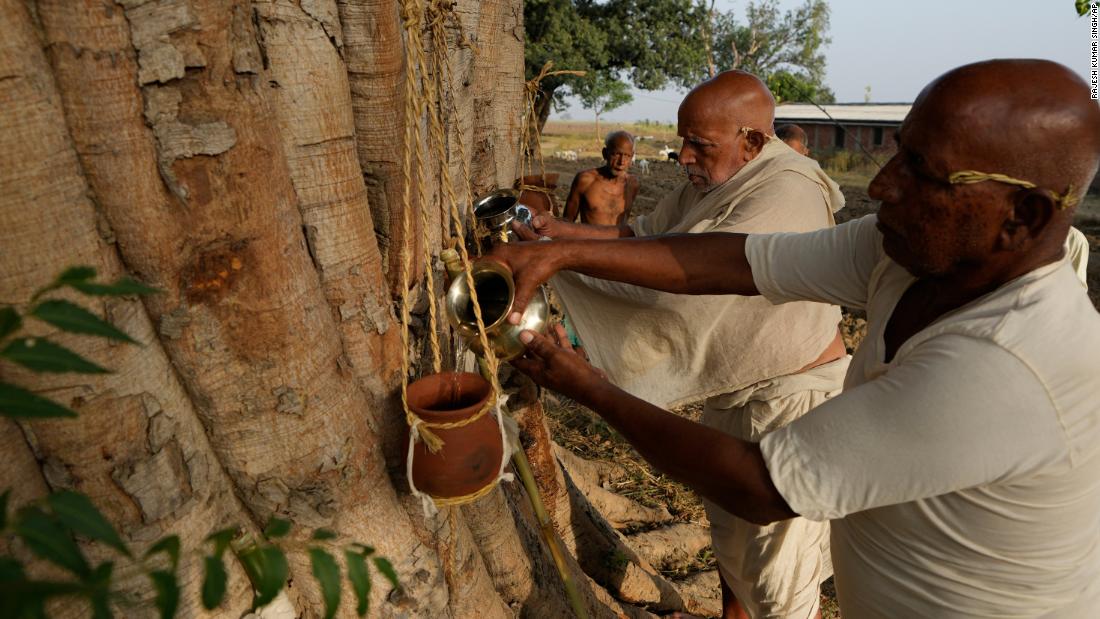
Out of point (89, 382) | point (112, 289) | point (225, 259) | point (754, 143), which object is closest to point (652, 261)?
point (754, 143)

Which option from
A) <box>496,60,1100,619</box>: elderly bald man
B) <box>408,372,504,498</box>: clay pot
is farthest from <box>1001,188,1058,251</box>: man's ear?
<box>408,372,504,498</box>: clay pot

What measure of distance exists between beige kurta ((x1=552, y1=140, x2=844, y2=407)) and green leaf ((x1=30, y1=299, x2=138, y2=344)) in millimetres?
2399

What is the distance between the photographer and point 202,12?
1415 millimetres

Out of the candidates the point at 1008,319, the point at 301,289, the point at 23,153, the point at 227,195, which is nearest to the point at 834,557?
the point at 1008,319

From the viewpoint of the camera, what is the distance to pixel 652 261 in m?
2.59

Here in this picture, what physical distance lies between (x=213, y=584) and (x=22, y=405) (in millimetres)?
272

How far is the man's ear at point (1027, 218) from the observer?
151 cm

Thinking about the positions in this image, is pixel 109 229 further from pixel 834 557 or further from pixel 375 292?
pixel 834 557

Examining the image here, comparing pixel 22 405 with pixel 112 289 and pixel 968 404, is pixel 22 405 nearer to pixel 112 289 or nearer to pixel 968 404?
pixel 112 289

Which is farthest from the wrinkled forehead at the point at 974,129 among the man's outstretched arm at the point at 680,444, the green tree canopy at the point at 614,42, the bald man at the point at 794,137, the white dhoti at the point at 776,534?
the green tree canopy at the point at 614,42

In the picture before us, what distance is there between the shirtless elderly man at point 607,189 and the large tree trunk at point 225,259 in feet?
19.5

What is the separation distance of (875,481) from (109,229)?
5.32ft

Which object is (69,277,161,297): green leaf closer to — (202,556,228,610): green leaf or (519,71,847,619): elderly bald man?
(202,556,228,610): green leaf

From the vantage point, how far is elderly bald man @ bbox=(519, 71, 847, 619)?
3035 millimetres
